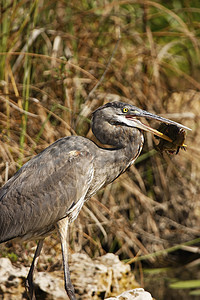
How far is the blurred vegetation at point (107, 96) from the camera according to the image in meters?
4.97

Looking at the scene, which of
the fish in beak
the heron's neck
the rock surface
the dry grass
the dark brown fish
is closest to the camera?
the dark brown fish

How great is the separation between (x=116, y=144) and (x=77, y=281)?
1146 millimetres

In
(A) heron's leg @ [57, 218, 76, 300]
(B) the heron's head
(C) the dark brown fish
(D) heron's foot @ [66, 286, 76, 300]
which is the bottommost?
(D) heron's foot @ [66, 286, 76, 300]

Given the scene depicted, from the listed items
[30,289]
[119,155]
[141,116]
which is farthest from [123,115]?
[30,289]

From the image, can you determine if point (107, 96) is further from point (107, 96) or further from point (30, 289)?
point (30, 289)

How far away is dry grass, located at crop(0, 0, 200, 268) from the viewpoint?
4965 mm

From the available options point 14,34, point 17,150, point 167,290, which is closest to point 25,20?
point 14,34

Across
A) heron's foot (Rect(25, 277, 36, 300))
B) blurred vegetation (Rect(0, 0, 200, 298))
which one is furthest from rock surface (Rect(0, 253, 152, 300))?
blurred vegetation (Rect(0, 0, 200, 298))

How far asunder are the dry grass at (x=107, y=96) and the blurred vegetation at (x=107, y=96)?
1 cm

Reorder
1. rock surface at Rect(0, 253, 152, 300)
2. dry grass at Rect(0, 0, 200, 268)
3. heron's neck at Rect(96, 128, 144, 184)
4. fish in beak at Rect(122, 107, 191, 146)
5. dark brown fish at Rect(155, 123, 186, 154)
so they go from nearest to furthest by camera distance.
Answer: dark brown fish at Rect(155, 123, 186, 154)
fish in beak at Rect(122, 107, 191, 146)
heron's neck at Rect(96, 128, 144, 184)
rock surface at Rect(0, 253, 152, 300)
dry grass at Rect(0, 0, 200, 268)

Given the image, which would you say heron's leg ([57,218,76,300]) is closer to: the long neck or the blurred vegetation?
the long neck

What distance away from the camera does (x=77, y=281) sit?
3922 mm

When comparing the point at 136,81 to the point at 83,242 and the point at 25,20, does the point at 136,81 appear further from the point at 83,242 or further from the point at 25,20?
the point at 83,242

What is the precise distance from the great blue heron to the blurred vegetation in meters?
1.16
